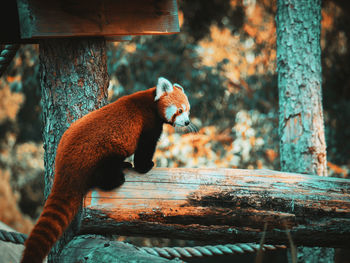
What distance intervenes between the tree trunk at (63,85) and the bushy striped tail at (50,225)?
0.56 m

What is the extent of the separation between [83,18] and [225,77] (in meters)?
3.92

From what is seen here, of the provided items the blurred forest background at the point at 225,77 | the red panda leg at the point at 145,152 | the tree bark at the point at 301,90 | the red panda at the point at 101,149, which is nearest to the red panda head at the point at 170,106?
the red panda at the point at 101,149

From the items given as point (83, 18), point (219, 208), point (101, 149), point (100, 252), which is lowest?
point (100, 252)

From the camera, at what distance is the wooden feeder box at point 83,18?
1.93 m

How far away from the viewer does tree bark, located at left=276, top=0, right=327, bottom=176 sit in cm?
292

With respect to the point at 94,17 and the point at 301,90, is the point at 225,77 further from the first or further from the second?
the point at 94,17

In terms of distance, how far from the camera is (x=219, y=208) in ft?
6.09

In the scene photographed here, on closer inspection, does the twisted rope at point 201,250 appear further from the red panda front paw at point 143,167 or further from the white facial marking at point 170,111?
the white facial marking at point 170,111

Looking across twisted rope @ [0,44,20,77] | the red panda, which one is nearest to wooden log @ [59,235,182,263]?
the red panda

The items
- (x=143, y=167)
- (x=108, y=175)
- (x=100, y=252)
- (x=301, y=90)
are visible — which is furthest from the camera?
(x=301, y=90)

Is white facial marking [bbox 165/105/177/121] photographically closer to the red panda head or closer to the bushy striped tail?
the red panda head

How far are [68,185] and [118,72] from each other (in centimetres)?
393

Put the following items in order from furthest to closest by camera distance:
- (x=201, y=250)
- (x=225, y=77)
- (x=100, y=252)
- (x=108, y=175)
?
(x=225, y=77) < (x=201, y=250) < (x=108, y=175) < (x=100, y=252)

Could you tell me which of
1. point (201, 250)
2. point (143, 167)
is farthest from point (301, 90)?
point (143, 167)
